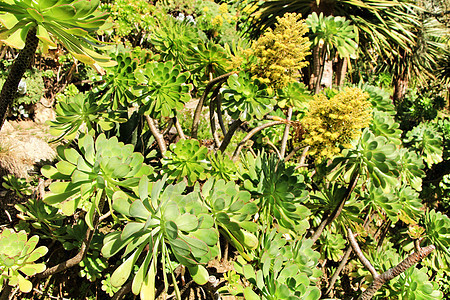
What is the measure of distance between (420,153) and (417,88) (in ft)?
12.4

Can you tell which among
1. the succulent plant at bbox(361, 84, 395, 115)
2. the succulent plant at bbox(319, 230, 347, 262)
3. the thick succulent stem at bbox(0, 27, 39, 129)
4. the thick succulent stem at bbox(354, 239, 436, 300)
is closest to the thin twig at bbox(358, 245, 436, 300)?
the thick succulent stem at bbox(354, 239, 436, 300)

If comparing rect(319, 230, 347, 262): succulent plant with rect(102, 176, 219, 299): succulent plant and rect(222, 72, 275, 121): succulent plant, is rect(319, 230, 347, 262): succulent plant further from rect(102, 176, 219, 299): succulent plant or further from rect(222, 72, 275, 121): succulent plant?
rect(102, 176, 219, 299): succulent plant

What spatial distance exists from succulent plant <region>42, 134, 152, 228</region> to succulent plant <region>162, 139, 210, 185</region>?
14.4 inches

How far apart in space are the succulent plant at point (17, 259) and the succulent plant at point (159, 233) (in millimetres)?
474

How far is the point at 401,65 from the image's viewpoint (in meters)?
5.08

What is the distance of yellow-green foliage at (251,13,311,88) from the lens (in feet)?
3.85

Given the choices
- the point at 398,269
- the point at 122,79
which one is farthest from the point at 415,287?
the point at 122,79

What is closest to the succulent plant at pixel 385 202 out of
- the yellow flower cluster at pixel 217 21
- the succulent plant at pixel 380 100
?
the succulent plant at pixel 380 100

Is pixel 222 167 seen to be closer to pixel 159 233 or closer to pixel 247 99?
pixel 247 99

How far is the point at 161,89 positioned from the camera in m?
1.37

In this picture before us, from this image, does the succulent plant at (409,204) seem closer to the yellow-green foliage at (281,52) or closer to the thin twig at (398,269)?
the thin twig at (398,269)

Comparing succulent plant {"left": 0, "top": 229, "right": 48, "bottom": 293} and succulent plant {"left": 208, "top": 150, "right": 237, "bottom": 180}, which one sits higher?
succulent plant {"left": 208, "top": 150, "right": 237, "bottom": 180}

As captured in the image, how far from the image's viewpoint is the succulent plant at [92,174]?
95 centimetres

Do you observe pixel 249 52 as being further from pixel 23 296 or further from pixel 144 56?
pixel 23 296
